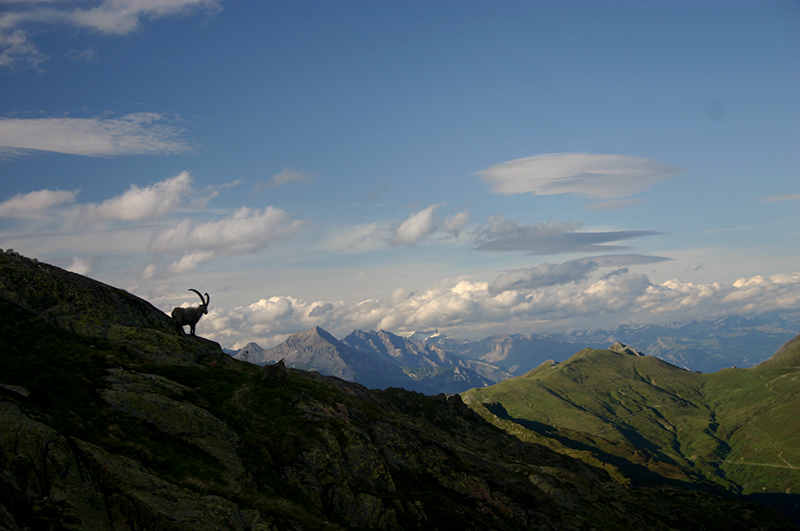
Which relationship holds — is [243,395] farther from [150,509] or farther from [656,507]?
[656,507]

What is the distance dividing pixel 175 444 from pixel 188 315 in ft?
89.1

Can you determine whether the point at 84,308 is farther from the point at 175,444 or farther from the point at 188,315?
→ the point at 175,444

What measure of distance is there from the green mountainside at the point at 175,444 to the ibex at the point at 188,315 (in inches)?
105

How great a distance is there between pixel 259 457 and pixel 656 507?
16775cm

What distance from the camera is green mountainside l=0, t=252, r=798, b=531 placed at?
2366 centimetres

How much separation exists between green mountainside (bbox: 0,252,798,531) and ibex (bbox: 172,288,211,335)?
8.71 feet

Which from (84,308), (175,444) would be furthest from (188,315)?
(175,444)

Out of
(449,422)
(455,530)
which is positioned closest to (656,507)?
(449,422)

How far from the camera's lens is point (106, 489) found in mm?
24141

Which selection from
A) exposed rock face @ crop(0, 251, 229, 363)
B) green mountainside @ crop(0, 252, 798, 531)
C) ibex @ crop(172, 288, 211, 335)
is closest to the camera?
green mountainside @ crop(0, 252, 798, 531)

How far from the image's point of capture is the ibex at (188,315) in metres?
55.7

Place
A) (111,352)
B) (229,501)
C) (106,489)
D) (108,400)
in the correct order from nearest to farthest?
1. (106,489)
2. (229,501)
3. (108,400)
4. (111,352)

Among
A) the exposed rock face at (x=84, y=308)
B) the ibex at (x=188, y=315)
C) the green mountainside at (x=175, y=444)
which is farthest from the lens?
the ibex at (x=188, y=315)

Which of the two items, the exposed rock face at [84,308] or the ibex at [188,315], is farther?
the ibex at [188,315]
